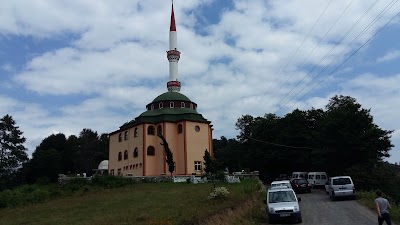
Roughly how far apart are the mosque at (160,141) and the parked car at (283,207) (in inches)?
1457

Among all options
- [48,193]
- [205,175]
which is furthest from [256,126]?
[48,193]

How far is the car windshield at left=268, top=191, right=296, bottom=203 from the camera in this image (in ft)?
64.2

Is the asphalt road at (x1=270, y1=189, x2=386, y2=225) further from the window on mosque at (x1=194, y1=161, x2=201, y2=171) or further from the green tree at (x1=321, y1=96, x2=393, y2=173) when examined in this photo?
the window on mosque at (x1=194, y1=161, x2=201, y2=171)

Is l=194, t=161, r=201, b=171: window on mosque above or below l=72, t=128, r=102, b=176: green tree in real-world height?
below

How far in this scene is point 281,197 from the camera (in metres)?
19.7

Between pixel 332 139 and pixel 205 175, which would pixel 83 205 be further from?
pixel 332 139

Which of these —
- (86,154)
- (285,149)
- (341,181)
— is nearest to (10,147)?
(86,154)

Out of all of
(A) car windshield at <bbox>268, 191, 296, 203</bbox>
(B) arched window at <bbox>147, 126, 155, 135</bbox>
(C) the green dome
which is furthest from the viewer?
(C) the green dome

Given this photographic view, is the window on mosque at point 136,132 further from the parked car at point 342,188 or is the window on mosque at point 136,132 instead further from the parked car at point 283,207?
the parked car at point 283,207

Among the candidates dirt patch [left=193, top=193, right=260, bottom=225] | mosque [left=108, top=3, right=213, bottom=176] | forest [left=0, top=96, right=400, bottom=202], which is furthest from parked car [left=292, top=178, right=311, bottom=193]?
mosque [left=108, top=3, right=213, bottom=176]

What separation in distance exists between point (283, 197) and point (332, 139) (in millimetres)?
26290

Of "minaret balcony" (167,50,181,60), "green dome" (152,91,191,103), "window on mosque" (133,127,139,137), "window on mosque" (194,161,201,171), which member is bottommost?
"window on mosque" (194,161,201,171)

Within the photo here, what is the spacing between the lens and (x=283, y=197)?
19719mm

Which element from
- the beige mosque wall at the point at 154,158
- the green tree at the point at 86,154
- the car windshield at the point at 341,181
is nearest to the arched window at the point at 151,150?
the beige mosque wall at the point at 154,158
